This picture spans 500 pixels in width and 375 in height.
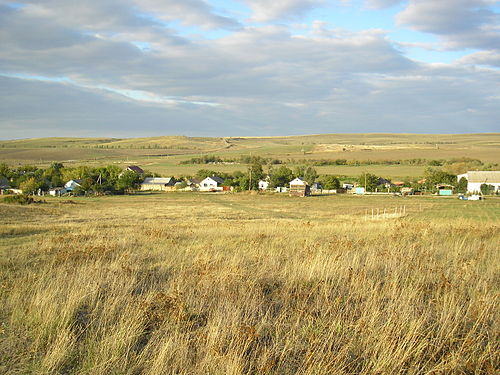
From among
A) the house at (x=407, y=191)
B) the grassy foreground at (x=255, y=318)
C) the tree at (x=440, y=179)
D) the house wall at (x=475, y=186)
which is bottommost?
the house at (x=407, y=191)

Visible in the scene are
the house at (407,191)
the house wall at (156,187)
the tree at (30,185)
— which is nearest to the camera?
the tree at (30,185)

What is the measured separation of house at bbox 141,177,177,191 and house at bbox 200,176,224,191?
752 cm

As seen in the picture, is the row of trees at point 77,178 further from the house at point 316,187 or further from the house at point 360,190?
the house at point 360,190

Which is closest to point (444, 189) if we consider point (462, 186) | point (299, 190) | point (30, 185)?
point (462, 186)

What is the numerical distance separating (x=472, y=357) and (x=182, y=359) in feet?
8.45

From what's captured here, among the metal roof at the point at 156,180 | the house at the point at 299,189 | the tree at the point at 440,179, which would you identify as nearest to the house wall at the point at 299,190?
the house at the point at 299,189

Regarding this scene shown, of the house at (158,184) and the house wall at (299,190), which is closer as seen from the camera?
the house wall at (299,190)

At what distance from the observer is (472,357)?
4098mm

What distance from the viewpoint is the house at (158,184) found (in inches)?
4386

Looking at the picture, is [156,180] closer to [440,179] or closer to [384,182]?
[384,182]

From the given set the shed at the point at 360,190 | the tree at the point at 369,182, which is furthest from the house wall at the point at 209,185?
the tree at the point at 369,182

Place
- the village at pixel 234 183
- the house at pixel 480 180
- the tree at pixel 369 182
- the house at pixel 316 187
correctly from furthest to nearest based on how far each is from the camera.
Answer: the house at pixel 316 187 → the tree at pixel 369 182 → the house at pixel 480 180 → the village at pixel 234 183

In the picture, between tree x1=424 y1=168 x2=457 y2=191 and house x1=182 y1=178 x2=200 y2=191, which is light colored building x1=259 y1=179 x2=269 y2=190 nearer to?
house x1=182 y1=178 x2=200 y2=191

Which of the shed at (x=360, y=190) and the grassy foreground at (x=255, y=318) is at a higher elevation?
the grassy foreground at (x=255, y=318)
